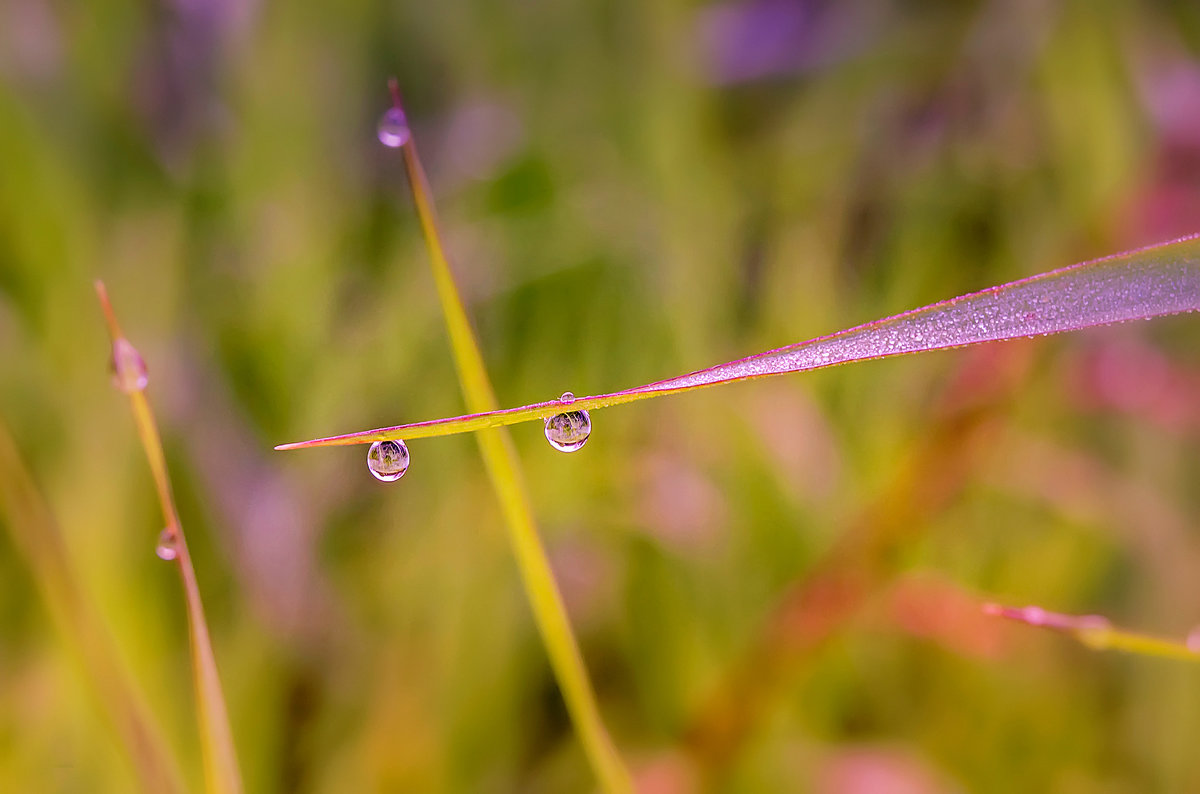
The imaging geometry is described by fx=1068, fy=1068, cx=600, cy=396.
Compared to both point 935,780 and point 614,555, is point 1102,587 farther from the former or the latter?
point 614,555

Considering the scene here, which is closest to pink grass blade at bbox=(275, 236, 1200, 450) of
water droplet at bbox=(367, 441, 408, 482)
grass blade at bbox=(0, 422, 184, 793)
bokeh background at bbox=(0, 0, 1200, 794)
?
water droplet at bbox=(367, 441, 408, 482)

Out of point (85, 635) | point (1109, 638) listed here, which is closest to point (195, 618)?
point (85, 635)

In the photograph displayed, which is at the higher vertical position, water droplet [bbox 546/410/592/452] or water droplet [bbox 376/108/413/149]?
water droplet [bbox 376/108/413/149]

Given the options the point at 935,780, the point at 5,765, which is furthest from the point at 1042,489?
the point at 5,765

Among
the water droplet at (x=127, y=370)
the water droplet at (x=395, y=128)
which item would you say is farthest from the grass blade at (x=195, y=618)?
the water droplet at (x=395, y=128)

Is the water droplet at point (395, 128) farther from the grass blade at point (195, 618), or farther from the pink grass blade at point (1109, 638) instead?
the pink grass blade at point (1109, 638)

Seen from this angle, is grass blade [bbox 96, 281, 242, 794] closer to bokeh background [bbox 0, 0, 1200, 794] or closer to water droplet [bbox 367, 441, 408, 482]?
water droplet [bbox 367, 441, 408, 482]

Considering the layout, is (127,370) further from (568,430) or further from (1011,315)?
(1011,315)
